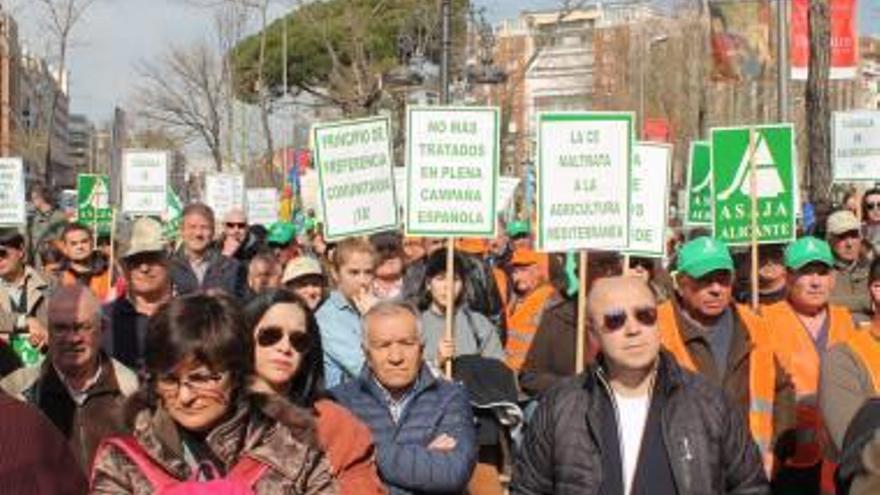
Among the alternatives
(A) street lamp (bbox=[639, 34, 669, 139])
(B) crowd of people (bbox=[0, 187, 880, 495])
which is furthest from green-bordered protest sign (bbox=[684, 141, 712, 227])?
(A) street lamp (bbox=[639, 34, 669, 139])

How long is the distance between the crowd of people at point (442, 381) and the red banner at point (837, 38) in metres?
12.3

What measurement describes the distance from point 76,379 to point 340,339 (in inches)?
75.8

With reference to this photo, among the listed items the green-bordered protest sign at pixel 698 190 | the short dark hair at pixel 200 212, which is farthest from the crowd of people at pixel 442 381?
the green-bordered protest sign at pixel 698 190

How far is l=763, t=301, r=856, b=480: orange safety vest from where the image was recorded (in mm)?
6414

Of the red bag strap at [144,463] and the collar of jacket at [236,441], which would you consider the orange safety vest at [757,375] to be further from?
the red bag strap at [144,463]

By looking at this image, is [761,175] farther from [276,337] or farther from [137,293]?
[276,337]

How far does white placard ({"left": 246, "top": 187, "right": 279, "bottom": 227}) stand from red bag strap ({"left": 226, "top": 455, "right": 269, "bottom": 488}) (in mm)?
20066

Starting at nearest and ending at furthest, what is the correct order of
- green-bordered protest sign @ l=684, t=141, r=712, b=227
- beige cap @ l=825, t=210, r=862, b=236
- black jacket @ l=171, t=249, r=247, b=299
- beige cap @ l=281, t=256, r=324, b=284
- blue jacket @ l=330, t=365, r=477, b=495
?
1. blue jacket @ l=330, t=365, r=477, b=495
2. beige cap @ l=281, t=256, r=324, b=284
3. beige cap @ l=825, t=210, r=862, b=236
4. black jacket @ l=171, t=249, r=247, b=299
5. green-bordered protest sign @ l=684, t=141, r=712, b=227

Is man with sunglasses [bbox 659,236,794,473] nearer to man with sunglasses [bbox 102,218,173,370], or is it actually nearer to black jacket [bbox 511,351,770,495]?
black jacket [bbox 511,351,770,495]

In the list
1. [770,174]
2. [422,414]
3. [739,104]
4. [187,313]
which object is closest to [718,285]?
[422,414]

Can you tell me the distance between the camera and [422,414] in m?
5.27

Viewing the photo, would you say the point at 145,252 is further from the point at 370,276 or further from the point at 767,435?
the point at 767,435

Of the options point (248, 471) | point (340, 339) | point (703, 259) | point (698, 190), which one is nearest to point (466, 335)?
point (340, 339)

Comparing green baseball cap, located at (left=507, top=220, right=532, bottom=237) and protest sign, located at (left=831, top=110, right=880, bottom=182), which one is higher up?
protest sign, located at (left=831, top=110, right=880, bottom=182)
